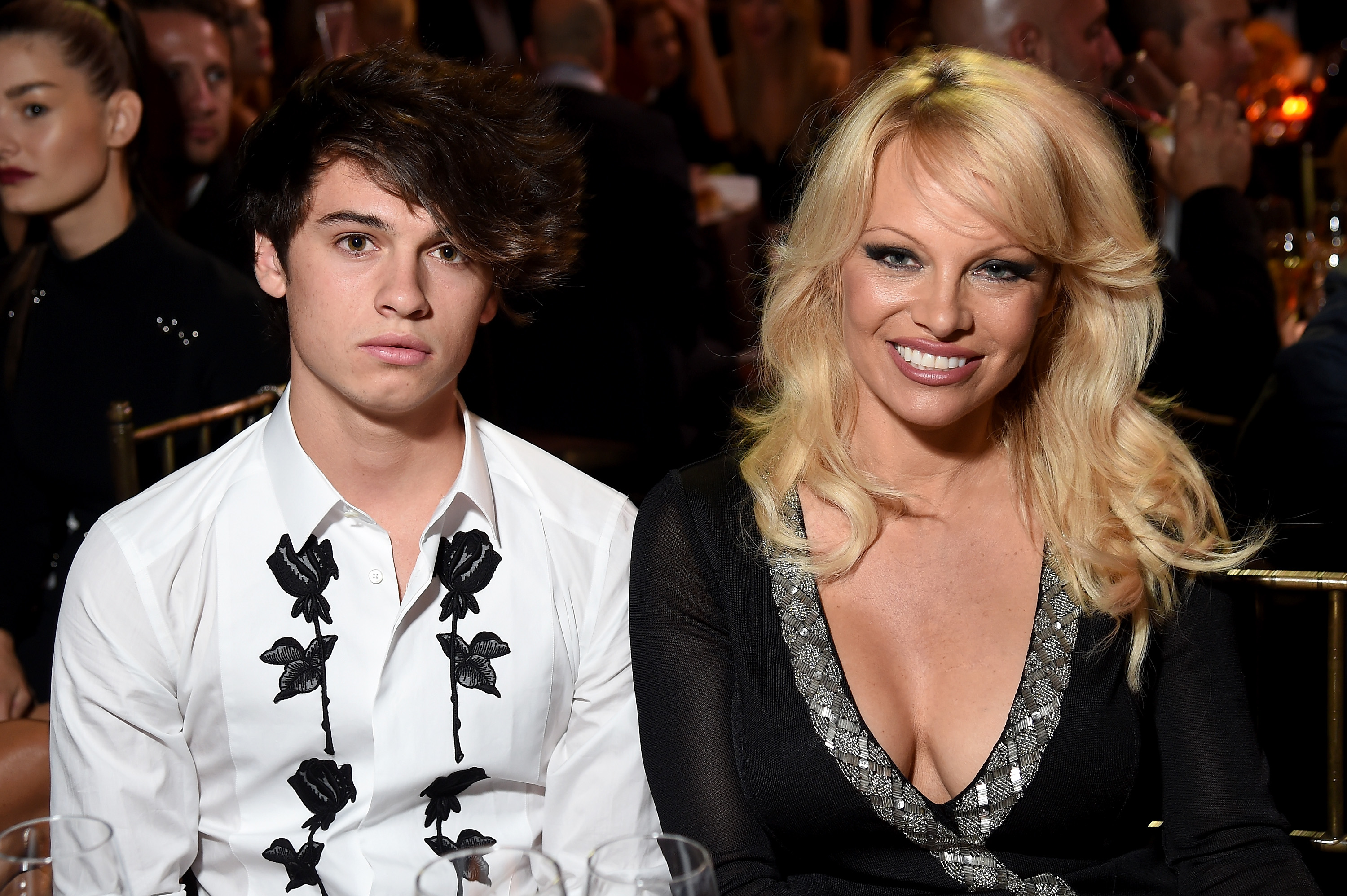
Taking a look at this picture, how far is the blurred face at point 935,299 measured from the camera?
63.5 inches

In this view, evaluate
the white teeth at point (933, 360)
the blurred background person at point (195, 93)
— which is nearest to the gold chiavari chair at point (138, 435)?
the white teeth at point (933, 360)

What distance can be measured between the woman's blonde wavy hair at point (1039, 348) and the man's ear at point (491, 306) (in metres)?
0.43

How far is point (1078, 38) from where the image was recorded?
3.42 metres

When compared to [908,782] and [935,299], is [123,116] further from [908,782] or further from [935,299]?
[908,782]

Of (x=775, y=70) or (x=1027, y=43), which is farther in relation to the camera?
(x=775, y=70)

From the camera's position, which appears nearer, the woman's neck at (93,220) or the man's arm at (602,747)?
the man's arm at (602,747)

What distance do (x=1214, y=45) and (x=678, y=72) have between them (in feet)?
11.5

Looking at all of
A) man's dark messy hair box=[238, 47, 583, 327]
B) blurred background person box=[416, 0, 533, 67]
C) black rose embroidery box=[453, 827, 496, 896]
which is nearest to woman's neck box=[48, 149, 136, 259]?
man's dark messy hair box=[238, 47, 583, 327]

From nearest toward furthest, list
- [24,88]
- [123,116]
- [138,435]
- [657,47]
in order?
[138,435], [24,88], [123,116], [657,47]

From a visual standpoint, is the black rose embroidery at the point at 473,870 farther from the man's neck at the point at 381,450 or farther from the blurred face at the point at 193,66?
the blurred face at the point at 193,66

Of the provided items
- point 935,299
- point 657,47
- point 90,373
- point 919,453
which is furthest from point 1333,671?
point 657,47

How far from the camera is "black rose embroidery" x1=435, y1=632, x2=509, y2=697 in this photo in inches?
64.9

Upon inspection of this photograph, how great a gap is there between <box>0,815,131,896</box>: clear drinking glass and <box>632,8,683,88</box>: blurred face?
20.2ft

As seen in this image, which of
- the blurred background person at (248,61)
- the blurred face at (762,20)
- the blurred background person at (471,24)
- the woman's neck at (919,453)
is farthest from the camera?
the blurred face at (762,20)
